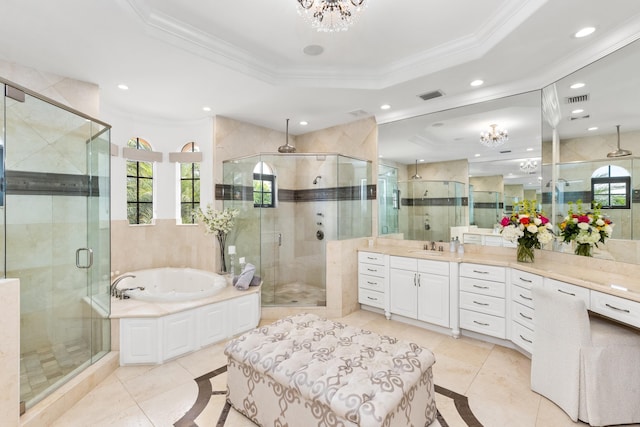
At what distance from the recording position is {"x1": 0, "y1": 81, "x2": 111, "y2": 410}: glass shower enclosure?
6.97 feet

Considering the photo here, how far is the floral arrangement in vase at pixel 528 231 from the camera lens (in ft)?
9.43

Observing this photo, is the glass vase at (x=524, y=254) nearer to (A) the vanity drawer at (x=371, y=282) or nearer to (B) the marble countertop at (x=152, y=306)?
(A) the vanity drawer at (x=371, y=282)

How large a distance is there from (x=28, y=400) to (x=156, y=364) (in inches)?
35.4

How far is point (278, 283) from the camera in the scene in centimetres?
431

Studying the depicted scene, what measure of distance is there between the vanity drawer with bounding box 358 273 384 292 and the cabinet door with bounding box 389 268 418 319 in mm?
162

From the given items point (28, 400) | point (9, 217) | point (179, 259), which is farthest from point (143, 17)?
point (179, 259)

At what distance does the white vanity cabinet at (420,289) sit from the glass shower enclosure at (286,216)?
901 millimetres

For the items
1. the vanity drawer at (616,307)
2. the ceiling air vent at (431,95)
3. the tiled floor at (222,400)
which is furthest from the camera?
the ceiling air vent at (431,95)

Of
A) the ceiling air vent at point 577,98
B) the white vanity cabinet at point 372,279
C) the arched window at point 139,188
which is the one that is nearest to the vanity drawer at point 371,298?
the white vanity cabinet at point 372,279

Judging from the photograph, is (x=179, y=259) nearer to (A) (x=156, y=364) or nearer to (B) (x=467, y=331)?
(A) (x=156, y=364)

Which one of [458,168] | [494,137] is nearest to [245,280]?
[458,168]

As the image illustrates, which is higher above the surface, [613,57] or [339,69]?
[339,69]

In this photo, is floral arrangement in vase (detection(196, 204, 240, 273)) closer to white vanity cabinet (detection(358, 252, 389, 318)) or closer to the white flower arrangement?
the white flower arrangement

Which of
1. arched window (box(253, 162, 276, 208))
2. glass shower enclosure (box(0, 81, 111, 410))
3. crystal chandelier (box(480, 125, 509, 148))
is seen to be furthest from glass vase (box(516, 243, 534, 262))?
glass shower enclosure (box(0, 81, 111, 410))
